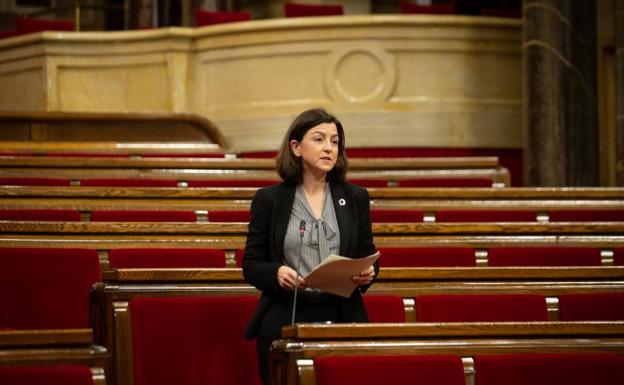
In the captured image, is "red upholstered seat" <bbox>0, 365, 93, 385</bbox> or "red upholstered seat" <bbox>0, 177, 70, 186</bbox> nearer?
"red upholstered seat" <bbox>0, 365, 93, 385</bbox>

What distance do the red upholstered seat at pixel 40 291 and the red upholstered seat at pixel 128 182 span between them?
4.00ft

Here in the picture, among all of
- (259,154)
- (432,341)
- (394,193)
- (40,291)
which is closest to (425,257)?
(394,193)

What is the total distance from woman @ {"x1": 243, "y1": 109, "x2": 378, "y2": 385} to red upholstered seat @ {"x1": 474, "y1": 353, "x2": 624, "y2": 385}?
0.27 m

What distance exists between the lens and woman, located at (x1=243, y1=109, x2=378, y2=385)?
1.95 m

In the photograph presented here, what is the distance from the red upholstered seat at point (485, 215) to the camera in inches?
130

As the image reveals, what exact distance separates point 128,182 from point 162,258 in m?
1.28

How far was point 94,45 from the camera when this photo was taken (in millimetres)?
5395

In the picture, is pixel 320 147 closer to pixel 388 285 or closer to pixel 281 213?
pixel 281 213

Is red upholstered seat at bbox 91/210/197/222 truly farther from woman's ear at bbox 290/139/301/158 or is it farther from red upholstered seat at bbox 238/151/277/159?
red upholstered seat at bbox 238/151/277/159

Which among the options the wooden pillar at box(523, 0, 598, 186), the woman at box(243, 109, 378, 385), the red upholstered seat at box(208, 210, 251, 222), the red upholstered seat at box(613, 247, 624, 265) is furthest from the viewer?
the wooden pillar at box(523, 0, 598, 186)

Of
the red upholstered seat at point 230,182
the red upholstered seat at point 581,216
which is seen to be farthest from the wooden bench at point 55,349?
the red upholstered seat at point 230,182

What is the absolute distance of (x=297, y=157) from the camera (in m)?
2.02

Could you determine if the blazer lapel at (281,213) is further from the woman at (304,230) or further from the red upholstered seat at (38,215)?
the red upholstered seat at (38,215)

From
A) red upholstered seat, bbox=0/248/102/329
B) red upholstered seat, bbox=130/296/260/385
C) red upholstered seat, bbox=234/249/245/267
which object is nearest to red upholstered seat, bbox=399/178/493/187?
red upholstered seat, bbox=234/249/245/267
